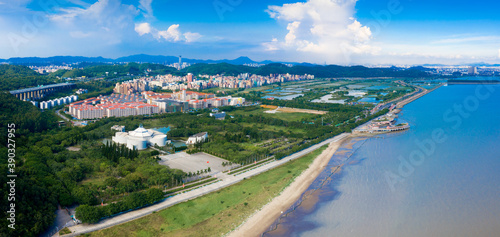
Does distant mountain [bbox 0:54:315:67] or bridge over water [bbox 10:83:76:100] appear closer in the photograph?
bridge over water [bbox 10:83:76:100]

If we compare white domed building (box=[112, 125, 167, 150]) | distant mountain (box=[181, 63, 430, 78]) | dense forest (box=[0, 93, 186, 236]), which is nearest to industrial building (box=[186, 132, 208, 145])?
white domed building (box=[112, 125, 167, 150])

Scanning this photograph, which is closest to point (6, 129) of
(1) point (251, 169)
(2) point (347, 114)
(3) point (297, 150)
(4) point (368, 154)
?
(1) point (251, 169)

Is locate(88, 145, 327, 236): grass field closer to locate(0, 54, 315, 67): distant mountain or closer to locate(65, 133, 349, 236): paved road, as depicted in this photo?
locate(65, 133, 349, 236): paved road

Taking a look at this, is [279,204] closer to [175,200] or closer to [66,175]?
[175,200]

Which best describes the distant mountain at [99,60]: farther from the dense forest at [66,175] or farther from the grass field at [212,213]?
the grass field at [212,213]

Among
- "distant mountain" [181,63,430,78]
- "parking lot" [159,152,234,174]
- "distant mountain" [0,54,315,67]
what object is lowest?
"parking lot" [159,152,234,174]

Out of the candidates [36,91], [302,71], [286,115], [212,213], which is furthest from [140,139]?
[302,71]

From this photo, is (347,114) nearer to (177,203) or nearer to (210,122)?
(210,122)
